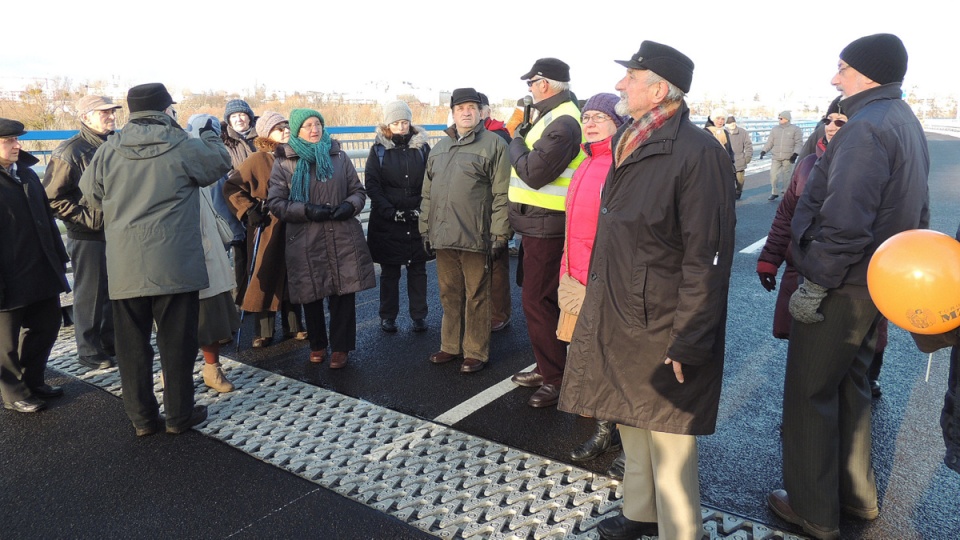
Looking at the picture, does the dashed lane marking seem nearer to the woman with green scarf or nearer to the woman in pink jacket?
the woman in pink jacket

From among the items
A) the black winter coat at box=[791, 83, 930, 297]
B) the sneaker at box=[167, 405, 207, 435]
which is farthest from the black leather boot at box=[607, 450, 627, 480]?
the sneaker at box=[167, 405, 207, 435]

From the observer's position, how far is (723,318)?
2711mm

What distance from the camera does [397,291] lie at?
6273 mm

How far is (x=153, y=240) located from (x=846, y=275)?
3.68m

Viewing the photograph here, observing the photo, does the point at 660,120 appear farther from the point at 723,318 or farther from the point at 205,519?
the point at 205,519

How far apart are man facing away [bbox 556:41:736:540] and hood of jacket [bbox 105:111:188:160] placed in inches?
107

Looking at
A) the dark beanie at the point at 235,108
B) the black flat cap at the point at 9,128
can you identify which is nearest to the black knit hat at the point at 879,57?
the black flat cap at the point at 9,128

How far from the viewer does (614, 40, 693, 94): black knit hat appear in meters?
2.64

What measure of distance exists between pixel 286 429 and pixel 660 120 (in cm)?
291

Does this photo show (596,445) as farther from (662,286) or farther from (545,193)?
(545,193)

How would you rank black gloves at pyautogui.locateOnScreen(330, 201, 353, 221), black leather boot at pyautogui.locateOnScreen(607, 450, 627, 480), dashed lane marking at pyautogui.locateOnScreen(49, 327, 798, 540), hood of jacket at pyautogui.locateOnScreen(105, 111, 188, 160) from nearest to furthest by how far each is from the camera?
dashed lane marking at pyautogui.locateOnScreen(49, 327, 798, 540)
black leather boot at pyautogui.locateOnScreen(607, 450, 627, 480)
hood of jacket at pyautogui.locateOnScreen(105, 111, 188, 160)
black gloves at pyautogui.locateOnScreen(330, 201, 353, 221)

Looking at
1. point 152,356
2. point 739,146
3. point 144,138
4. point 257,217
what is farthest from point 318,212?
point 739,146

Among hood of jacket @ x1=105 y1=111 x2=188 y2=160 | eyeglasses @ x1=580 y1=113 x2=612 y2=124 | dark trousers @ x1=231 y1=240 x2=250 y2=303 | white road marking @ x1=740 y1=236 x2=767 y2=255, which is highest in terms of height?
eyeglasses @ x1=580 y1=113 x2=612 y2=124

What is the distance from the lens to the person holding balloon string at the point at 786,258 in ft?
12.0
